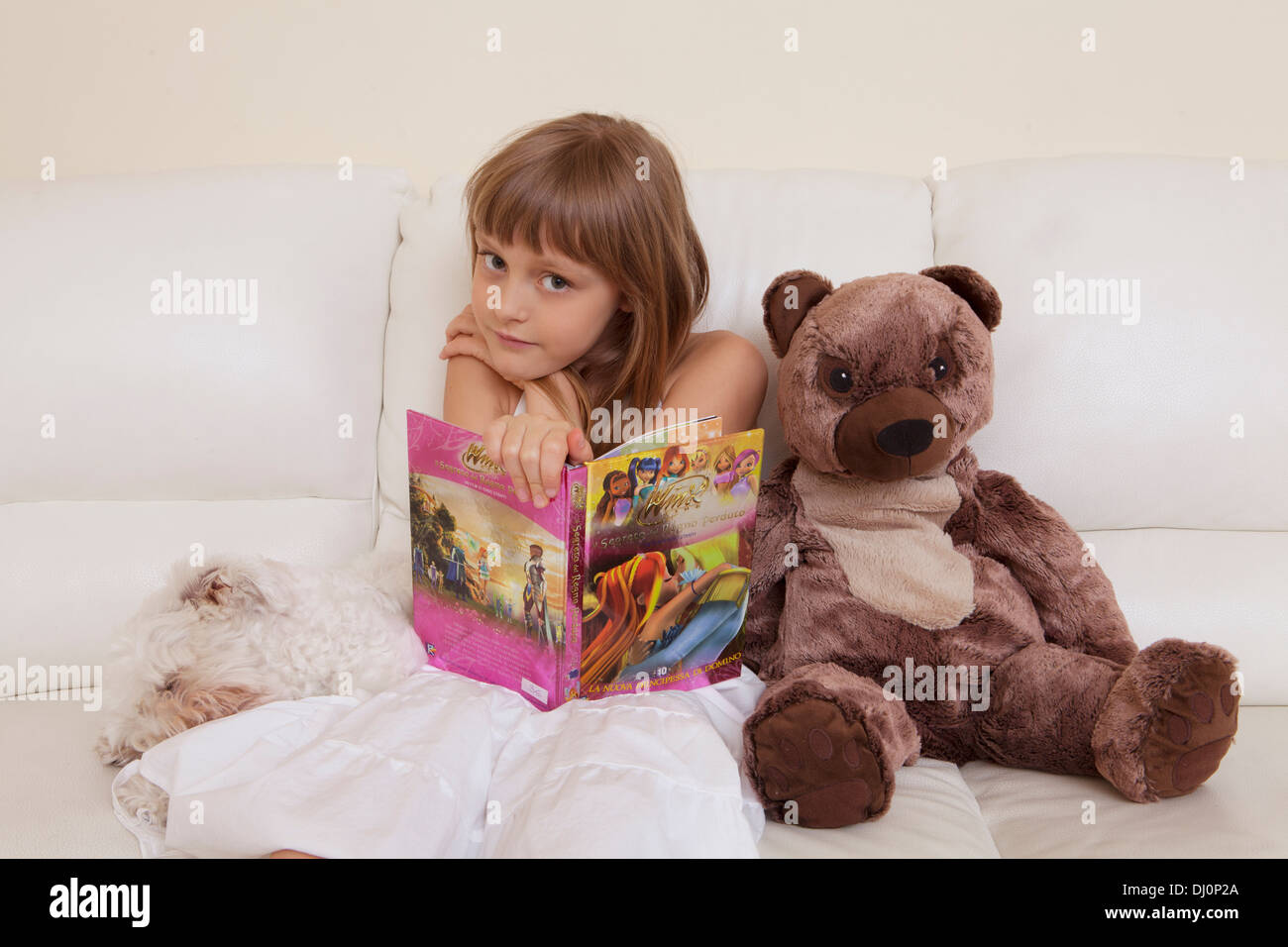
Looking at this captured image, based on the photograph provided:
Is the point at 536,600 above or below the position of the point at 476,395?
below

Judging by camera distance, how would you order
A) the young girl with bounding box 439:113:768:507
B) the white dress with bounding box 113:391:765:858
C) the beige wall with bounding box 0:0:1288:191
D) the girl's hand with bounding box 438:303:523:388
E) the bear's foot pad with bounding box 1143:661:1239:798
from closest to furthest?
the white dress with bounding box 113:391:765:858
the bear's foot pad with bounding box 1143:661:1239:798
the young girl with bounding box 439:113:768:507
the girl's hand with bounding box 438:303:523:388
the beige wall with bounding box 0:0:1288:191

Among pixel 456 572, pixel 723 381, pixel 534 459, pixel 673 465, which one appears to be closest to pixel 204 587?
pixel 456 572

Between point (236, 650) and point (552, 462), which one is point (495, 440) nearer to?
point (552, 462)

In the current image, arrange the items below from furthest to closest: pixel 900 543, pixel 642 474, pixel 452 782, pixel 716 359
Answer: pixel 716 359 < pixel 900 543 < pixel 642 474 < pixel 452 782

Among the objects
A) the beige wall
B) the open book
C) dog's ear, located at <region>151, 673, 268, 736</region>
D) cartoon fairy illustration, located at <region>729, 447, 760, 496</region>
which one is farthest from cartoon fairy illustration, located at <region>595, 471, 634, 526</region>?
the beige wall

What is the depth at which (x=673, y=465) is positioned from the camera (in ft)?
2.69

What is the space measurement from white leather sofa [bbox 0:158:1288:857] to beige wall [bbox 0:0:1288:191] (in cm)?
26

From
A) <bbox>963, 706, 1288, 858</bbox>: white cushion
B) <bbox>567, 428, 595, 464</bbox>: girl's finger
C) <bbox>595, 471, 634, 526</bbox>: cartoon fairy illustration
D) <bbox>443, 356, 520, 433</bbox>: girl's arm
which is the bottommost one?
<bbox>963, 706, 1288, 858</bbox>: white cushion

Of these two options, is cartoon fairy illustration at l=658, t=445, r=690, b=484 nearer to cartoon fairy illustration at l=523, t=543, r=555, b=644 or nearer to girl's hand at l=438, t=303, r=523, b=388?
cartoon fairy illustration at l=523, t=543, r=555, b=644

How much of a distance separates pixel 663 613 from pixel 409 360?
0.53m

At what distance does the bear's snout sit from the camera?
33.1 inches
